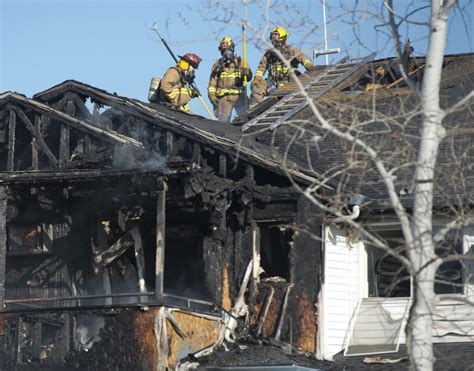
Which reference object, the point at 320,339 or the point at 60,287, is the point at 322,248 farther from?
the point at 60,287

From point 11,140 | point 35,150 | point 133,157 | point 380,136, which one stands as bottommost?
point 380,136

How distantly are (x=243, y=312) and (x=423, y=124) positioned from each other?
7.62 m

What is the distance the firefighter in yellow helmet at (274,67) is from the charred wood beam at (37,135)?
6.37 metres

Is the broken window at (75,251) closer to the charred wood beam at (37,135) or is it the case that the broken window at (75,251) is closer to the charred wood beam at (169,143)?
the charred wood beam at (37,135)

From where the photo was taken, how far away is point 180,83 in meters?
26.3

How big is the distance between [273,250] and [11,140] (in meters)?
4.41

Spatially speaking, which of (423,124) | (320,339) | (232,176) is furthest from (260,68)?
(423,124)

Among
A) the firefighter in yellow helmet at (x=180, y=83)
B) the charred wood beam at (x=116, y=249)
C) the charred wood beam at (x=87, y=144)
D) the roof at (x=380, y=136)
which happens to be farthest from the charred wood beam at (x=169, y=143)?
the firefighter in yellow helmet at (x=180, y=83)

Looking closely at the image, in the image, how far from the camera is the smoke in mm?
20520

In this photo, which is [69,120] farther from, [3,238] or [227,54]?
[227,54]

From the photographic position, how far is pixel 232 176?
21.6 metres

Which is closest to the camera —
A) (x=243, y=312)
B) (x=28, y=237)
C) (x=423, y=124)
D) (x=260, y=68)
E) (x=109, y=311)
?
(x=423, y=124)

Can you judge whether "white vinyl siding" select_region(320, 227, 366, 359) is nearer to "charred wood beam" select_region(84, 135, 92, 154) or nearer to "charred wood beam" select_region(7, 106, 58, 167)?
"charred wood beam" select_region(84, 135, 92, 154)

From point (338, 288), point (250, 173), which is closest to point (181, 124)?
point (250, 173)
